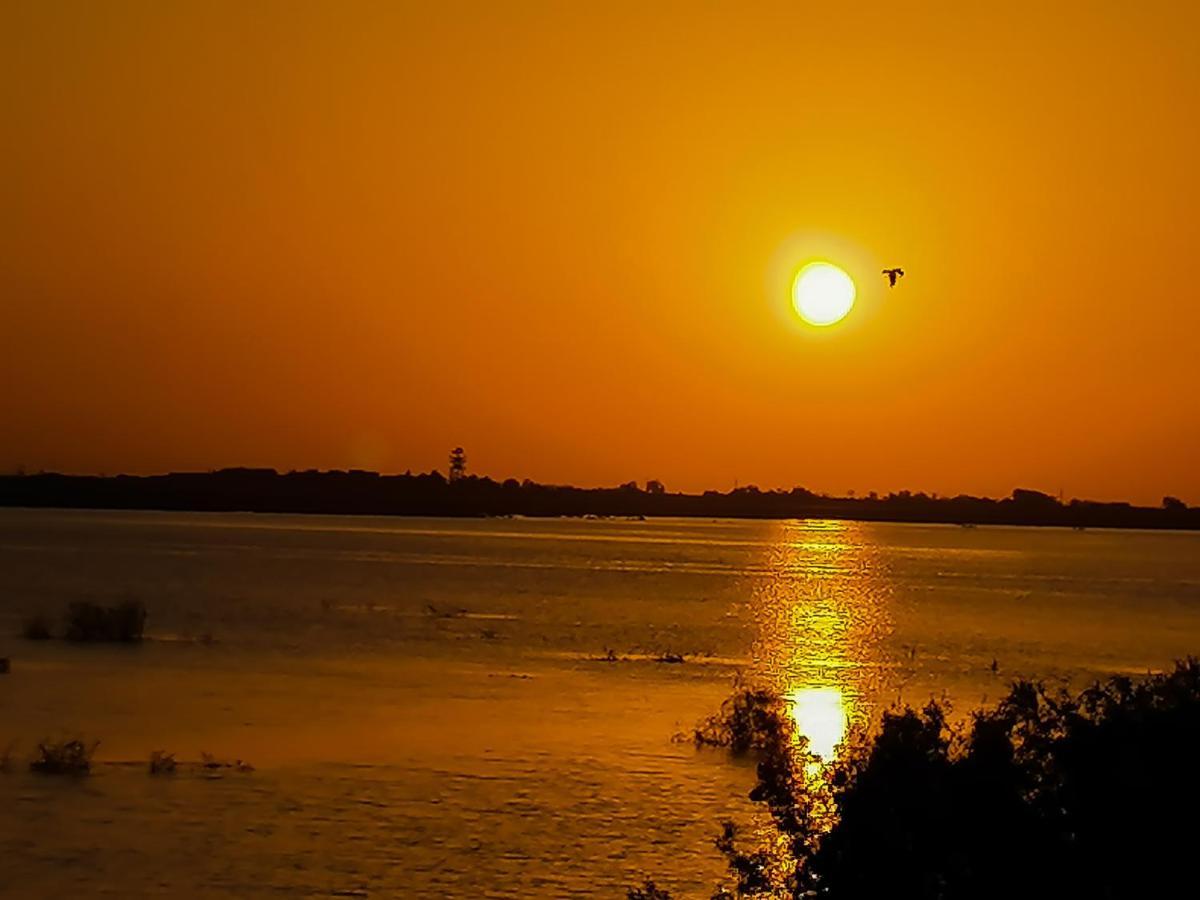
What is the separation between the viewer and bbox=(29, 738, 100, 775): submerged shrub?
29.4 m

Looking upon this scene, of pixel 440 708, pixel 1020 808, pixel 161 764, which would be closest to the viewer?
pixel 1020 808

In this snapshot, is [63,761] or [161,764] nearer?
[63,761]

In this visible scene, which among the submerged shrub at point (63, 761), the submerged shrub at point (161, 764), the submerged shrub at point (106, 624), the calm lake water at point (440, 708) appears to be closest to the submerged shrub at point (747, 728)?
the calm lake water at point (440, 708)

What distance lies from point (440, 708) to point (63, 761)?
12.2 metres

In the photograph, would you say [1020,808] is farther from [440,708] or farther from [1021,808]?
[440,708]

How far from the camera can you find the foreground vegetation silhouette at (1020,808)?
14.2m

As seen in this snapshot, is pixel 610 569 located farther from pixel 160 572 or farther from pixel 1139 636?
pixel 1139 636

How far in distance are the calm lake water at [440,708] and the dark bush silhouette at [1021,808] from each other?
879 cm

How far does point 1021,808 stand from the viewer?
48.6 feet

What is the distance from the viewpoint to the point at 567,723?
38.5 meters

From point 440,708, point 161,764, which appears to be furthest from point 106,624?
point 161,764

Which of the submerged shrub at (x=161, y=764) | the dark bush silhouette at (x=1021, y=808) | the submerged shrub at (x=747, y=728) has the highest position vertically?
the dark bush silhouette at (x=1021, y=808)

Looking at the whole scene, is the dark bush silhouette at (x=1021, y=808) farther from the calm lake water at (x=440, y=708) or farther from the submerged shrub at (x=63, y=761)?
the submerged shrub at (x=63, y=761)

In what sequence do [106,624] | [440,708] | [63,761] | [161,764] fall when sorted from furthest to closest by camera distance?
[106,624]
[440,708]
[161,764]
[63,761]
